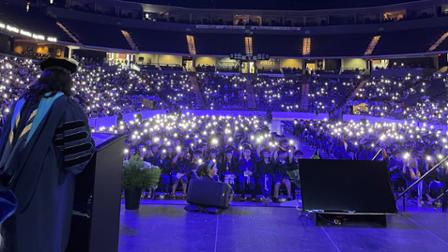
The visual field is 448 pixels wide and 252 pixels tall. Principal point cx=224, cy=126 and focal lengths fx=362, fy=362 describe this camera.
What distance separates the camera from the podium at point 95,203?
2.63 metres

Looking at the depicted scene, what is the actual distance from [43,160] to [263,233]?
3.88m

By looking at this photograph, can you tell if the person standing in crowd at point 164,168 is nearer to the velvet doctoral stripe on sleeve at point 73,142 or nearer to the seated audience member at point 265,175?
the seated audience member at point 265,175

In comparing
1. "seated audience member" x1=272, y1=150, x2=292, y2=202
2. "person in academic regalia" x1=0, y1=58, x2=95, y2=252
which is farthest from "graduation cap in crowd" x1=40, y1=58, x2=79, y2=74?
"seated audience member" x1=272, y1=150, x2=292, y2=202

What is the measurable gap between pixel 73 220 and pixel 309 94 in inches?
1582

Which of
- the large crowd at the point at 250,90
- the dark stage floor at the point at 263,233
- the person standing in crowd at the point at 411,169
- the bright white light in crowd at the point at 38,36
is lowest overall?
the dark stage floor at the point at 263,233

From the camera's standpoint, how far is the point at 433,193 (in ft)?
32.1

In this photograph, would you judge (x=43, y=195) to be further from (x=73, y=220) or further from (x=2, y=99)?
(x=2, y=99)

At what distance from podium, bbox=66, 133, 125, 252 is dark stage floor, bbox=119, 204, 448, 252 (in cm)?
191

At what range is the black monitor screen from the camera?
245 inches

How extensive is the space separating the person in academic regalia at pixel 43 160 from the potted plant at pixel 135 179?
395 centimetres

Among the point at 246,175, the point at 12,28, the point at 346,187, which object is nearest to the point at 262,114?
the point at 246,175

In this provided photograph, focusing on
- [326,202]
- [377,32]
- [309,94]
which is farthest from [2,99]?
[377,32]

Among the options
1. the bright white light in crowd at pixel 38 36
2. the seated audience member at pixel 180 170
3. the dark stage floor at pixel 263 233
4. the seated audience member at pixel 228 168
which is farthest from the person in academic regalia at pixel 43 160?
the bright white light in crowd at pixel 38 36

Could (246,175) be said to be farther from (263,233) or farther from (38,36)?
(38,36)
